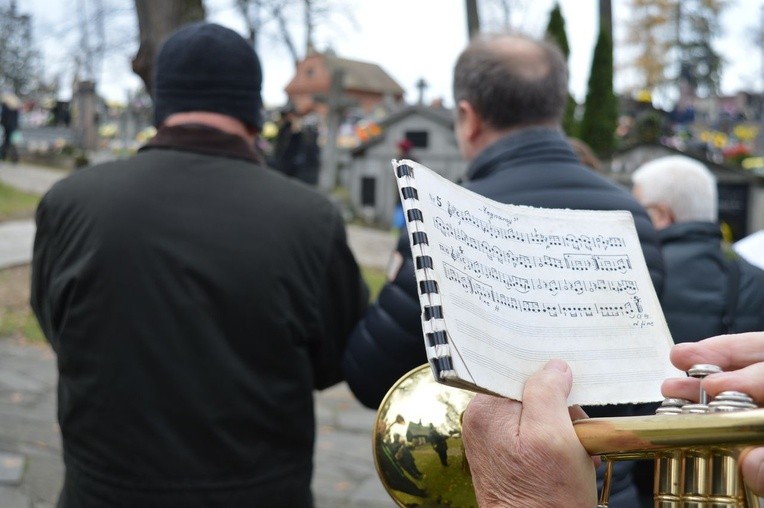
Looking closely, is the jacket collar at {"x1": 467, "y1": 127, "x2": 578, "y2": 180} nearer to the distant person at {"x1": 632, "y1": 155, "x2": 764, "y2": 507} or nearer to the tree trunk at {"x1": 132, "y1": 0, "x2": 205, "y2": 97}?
the distant person at {"x1": 632, "y1": 155, "x2": 764, "y2": 507}

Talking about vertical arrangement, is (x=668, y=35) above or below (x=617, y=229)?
above

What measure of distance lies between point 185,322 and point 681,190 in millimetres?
2005

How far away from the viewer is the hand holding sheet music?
37.2 inches

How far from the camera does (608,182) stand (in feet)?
7.54

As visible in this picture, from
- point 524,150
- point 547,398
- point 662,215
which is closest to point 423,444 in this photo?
point 547,398

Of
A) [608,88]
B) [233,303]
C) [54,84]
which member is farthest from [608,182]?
[54,84]

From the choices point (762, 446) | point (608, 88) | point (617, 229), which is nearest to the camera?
point (762, 446)

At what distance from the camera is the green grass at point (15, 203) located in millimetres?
12520

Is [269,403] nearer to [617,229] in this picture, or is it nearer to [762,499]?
[617,229]

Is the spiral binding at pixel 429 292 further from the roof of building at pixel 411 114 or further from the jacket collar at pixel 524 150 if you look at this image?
the roof of building at pixel 411 114

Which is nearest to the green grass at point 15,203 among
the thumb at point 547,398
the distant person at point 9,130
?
the distant person at point 9,130

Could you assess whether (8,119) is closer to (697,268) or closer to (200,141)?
(200,141)

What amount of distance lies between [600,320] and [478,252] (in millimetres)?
200

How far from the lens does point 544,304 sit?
1.05 metres
